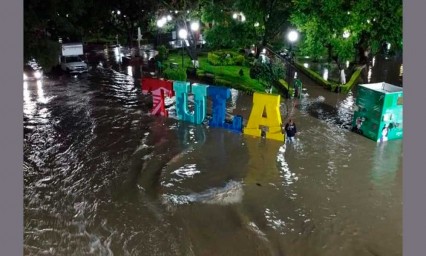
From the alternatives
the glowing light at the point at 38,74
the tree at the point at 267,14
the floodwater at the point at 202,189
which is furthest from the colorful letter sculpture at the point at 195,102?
the glowing light at the point at 38,74

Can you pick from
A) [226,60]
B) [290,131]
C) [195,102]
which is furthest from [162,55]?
[290,131]

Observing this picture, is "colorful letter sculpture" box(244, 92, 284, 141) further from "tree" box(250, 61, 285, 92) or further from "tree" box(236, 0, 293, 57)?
"tree" box(236, 0, 293, 57)

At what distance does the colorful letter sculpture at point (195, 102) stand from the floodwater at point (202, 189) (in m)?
0.58

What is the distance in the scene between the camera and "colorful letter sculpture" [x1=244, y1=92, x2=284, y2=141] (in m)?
15.6

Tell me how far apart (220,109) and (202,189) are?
6092 millimetres

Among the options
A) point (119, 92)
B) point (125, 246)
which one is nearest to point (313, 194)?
point (125, 246)

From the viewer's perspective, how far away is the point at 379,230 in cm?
958

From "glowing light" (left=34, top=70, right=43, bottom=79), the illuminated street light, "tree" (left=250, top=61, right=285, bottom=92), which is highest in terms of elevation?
the illuminated street light

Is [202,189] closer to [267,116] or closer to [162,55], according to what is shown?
[267,116]

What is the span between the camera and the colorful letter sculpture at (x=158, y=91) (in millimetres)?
18391

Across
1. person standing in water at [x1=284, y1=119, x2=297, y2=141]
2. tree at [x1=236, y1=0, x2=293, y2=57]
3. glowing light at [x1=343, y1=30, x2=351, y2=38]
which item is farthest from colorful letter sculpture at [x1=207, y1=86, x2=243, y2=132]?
tree at [x1=236, y1=0, x2=293, y2=57]

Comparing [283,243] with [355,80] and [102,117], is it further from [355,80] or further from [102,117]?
[355,80]

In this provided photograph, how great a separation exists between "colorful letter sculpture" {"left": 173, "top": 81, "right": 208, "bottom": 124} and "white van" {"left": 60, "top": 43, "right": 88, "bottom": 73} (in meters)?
16.3

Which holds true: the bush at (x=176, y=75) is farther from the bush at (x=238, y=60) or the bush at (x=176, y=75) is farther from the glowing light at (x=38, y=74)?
the glowing light at (x=38, y=74)
